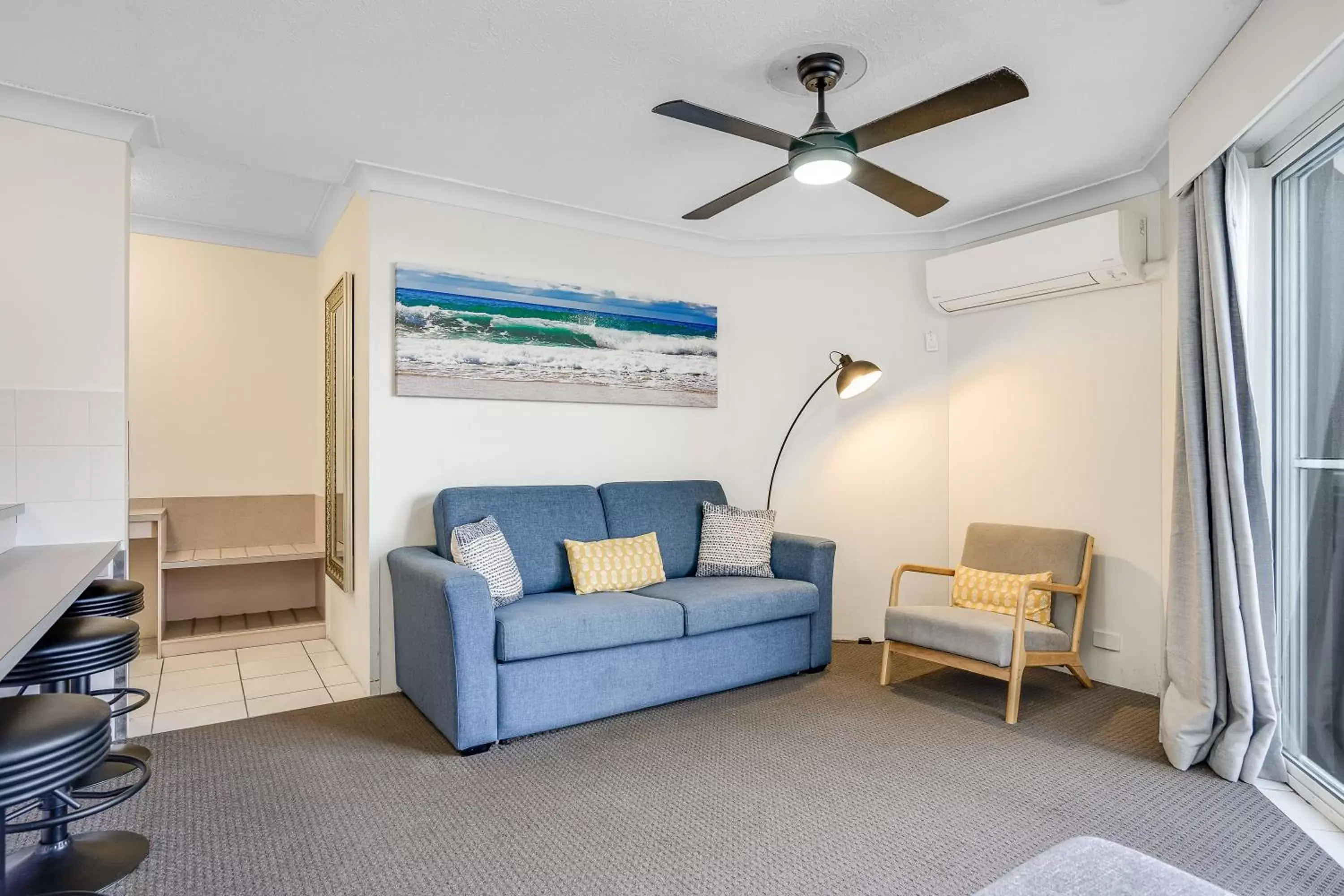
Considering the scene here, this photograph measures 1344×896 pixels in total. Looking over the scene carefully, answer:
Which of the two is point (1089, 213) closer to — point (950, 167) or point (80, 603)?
point (950, 167)

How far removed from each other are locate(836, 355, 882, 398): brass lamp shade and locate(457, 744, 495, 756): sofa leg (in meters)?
2.45

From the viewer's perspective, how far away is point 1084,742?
298 cm

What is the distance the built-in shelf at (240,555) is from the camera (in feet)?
14.0

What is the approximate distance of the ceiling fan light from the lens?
2.45 meters

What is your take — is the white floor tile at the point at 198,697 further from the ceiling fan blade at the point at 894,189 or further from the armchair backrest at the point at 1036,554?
the armchair backrest at the point at 1036,554

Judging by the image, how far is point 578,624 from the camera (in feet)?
9.98

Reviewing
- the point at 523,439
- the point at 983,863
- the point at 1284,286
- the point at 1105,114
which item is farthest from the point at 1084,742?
the point at 523,439

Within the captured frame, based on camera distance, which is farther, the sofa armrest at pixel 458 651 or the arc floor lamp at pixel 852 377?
the arc floor lamp at pixel 852 377

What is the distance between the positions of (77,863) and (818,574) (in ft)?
9.90

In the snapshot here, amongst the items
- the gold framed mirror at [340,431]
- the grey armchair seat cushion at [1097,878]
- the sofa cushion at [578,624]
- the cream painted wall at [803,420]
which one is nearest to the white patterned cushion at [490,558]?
the sofa cushion at [578,624]

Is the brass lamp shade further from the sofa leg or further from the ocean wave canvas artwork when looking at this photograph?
the sofa leg

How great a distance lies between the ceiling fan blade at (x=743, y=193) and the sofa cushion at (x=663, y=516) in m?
1.49

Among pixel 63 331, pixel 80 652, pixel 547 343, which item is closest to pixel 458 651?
pixel 80 652

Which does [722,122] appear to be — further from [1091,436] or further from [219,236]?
[219,236]
